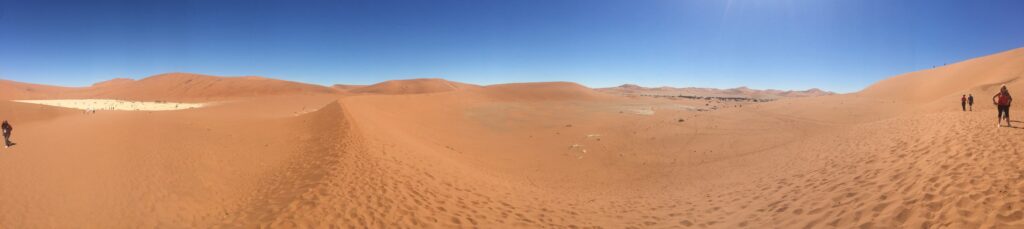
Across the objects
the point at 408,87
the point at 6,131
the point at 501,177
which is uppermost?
the point at 408,87

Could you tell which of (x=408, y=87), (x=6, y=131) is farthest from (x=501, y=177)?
(x=408, y=87)

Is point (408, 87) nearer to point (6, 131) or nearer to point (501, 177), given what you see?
point (6, 131)

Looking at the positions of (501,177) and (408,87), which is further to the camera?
(408,87)

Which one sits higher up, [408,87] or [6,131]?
[408,87]

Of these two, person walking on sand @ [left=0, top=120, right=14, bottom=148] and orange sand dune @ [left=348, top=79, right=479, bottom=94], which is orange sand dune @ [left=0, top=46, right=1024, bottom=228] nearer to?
person walking on sand @ [left=0, top=120, right=14, bottom=148]

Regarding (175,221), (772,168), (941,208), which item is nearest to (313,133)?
(175,221)

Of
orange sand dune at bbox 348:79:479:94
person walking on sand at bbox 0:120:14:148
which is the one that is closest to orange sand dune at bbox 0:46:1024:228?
person walking on sand at bbox 0:120:14:148

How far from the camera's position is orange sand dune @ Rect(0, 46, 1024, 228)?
24.4 ft

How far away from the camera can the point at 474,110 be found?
1484 inches

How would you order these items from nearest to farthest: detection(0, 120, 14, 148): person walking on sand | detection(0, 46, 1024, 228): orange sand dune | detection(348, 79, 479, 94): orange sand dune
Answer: detection(0, 46, 1024, 228): orange sand dune
detection(0, 120, 14, 148): person walking on sand
detection(348, 79, 479, 94): orange sand dune

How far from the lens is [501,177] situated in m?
13.5

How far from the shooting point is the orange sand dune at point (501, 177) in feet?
24.4

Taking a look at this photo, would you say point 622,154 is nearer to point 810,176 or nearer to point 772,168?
point 772,168

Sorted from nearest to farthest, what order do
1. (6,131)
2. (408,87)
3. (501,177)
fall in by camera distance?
(501,177) → (6,131) → (408,87)
